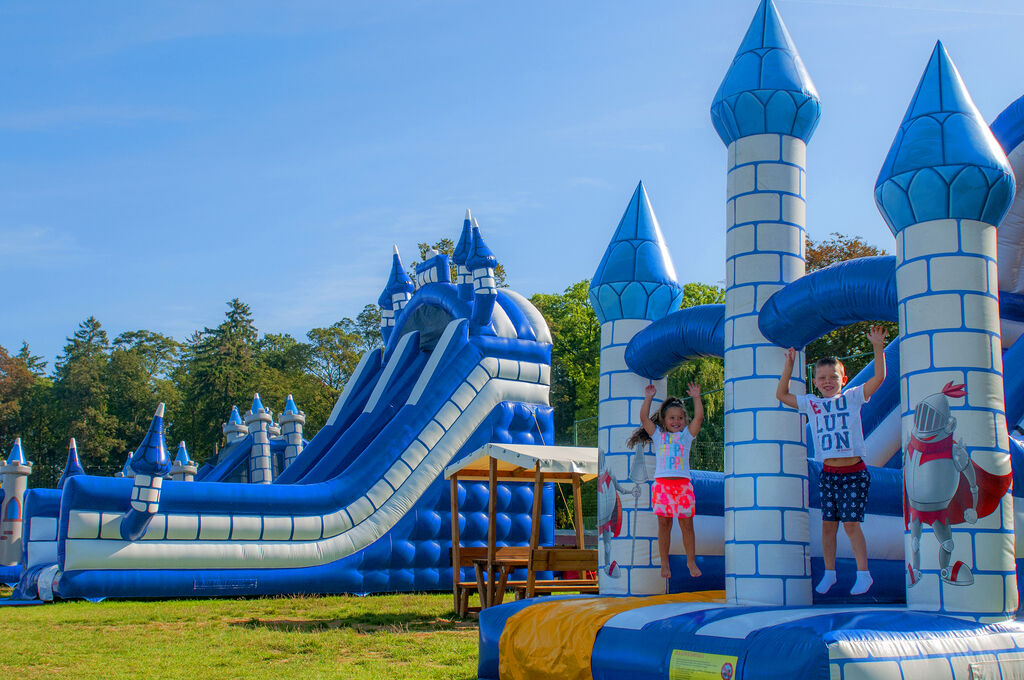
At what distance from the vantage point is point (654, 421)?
6141 mm

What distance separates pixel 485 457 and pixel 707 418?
11541 millimetres

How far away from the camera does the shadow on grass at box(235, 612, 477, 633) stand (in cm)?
787

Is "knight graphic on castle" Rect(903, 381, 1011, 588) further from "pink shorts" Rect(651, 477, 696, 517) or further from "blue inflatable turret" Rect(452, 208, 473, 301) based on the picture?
"blue inflatable turret" Rect(452, 208, 473, 301)

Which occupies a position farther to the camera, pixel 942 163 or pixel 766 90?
pixel 766 90

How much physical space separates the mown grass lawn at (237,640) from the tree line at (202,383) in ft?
69.9

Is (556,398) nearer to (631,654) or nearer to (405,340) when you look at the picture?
(405,340)

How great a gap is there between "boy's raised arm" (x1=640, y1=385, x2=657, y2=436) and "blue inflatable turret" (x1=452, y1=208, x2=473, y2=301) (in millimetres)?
6376

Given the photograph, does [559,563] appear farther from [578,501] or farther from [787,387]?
[787,387]

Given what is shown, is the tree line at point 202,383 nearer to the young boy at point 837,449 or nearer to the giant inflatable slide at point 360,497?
the giant inflatable slide at point 360,497

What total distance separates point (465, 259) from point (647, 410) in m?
6.73

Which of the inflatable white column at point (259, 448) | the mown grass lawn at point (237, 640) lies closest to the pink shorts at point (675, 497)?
the mown grass lawn at point (237, 640)

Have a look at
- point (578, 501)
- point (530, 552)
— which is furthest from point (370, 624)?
point (578, 501)

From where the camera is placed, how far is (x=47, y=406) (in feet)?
122

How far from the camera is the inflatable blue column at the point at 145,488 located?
32.1 ft
